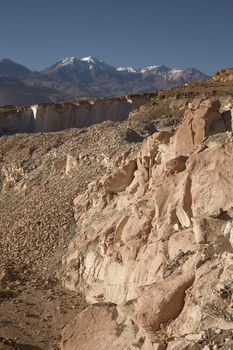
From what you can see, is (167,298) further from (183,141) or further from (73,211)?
(73,211)

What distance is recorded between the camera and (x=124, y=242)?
52.5 ft

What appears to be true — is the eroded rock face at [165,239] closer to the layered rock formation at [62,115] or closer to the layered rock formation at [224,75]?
the layered rock formation at [62,115]

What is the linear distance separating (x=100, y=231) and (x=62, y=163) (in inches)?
349

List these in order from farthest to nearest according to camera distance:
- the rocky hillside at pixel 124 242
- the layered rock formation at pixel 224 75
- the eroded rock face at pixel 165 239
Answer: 1. the layered rock formation at pixel 224 75
2. the rocky hillside at pixel 124 242
3. the eroded rock face at pixel 165 239

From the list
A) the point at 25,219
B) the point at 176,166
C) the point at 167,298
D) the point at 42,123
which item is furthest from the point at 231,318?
the point at 42,123

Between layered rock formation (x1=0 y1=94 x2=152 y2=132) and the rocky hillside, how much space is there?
25671 mm

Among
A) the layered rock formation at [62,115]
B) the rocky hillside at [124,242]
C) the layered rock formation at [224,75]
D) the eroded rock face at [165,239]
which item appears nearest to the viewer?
the eroded rock face at [165,239]

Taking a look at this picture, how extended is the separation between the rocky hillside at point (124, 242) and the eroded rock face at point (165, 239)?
0.03 metres

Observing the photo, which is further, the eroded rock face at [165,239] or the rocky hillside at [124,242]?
the rocky hillside at [124,242]

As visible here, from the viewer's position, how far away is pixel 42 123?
5506 centimetres

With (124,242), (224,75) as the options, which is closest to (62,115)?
(224,75)

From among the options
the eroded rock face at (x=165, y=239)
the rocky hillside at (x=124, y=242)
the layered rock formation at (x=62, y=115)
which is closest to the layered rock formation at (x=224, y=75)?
the layered rock formation at (x=62, y=115)

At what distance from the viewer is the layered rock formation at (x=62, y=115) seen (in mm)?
54906

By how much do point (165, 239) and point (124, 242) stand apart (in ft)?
8.64
